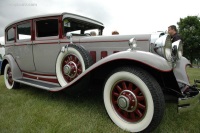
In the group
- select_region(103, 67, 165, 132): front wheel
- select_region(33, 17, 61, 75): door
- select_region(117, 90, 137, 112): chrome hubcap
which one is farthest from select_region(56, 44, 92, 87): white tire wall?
select_region(117, 90, 137, 112): chrome hubcap

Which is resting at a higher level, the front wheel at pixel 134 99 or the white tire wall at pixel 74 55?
the white tire wall at pixel 74 55

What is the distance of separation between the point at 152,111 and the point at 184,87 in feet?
3.67

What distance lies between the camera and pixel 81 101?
336cm

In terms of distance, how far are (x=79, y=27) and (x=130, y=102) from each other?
238 centimetres

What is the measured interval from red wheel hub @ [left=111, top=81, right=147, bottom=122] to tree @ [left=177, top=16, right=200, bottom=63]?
26387 mm

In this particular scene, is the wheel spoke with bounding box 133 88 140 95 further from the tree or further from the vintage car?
the tree

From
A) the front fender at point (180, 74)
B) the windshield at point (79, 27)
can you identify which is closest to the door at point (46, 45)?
the windshield at point (79, 27)

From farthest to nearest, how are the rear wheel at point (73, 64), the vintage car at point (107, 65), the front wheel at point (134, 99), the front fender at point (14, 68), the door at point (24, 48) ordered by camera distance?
the front fender at point (14, 68), the door at point (24, 48), the rear wheel at point (73, 64), the vintage car at point (107, 65), the front wheel at point (134, 99)

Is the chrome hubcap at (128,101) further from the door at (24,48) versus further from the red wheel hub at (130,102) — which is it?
the door at (24,48)

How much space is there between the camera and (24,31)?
4.25 m

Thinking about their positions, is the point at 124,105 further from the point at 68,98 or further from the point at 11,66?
the point at 11,66

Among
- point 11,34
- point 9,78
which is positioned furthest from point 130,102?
point 11,34

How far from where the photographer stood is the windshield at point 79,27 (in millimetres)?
3575

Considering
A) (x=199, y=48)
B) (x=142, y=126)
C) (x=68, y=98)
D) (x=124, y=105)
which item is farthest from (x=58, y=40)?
(x=199, y=48)
